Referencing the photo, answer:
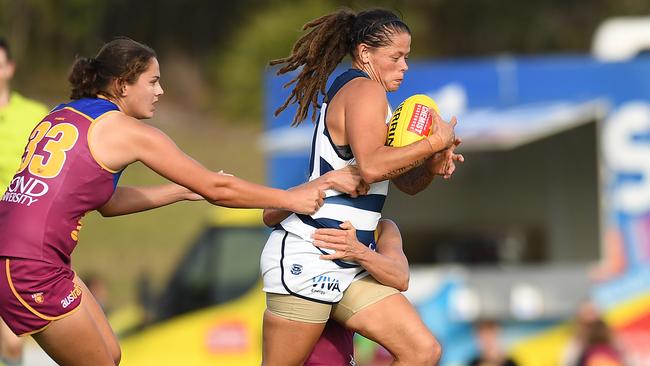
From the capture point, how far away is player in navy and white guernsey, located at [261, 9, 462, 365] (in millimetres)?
5758

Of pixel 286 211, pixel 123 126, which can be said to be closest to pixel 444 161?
pixel 286 211

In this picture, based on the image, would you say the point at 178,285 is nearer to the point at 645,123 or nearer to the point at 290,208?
the point at 645,123

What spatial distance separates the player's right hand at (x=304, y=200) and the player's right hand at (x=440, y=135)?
555 mm

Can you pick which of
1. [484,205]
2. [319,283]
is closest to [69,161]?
[319,283]

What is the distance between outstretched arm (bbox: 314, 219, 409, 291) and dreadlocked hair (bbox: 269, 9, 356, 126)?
655 millimetres

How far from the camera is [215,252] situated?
1219 centimetres

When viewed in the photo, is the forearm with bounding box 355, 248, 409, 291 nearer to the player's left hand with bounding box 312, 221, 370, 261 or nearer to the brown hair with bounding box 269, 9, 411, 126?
the player's left hand with bounding box 312, 221, 370, 261

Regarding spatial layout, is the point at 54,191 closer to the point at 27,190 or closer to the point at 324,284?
the point at 27,190

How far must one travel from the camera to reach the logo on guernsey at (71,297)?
553cm

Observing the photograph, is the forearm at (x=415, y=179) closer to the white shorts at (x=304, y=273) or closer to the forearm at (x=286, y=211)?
the forearm at (x=286, y=211)

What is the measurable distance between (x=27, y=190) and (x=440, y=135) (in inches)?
71.3

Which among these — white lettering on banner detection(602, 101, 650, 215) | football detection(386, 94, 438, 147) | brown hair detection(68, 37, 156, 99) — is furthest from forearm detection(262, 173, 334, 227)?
white lettering on banner detection(602, 101, 650, 215)

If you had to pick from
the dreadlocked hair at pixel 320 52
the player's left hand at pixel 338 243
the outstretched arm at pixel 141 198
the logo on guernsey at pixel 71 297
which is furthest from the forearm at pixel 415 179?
the logo on guernsey at pixel 71 297

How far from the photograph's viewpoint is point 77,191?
18.2ft
